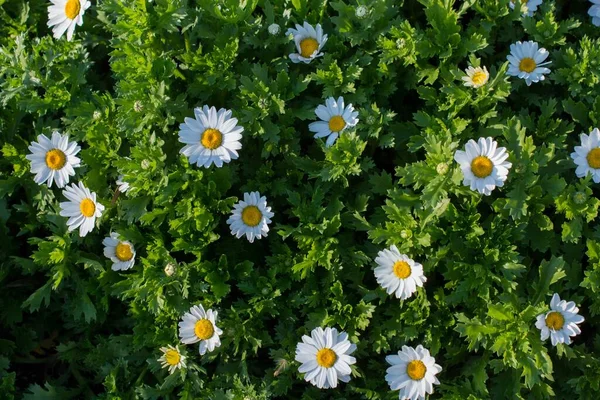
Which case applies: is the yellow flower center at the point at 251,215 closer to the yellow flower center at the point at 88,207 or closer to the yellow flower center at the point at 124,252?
the yellow flower center at the point at 124,252

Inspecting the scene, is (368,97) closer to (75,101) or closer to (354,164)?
(354,164)

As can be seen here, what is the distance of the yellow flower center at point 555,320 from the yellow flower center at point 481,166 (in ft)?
2.97

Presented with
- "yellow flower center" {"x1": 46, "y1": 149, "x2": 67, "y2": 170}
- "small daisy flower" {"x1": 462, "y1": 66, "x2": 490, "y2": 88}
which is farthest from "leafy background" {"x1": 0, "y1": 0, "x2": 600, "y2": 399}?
"yellow flower center" {"x1": 46, "y1": 149, "x2": 67, "y2": 170}

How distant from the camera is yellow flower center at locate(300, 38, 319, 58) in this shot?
452cm

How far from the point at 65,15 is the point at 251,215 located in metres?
1.87

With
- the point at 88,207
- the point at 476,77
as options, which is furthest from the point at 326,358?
the point at 476,77

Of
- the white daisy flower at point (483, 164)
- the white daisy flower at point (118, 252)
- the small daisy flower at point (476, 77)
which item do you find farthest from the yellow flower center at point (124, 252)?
the small daisy flower at point (476, 77)

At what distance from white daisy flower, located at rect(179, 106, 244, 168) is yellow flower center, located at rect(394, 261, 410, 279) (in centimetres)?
116

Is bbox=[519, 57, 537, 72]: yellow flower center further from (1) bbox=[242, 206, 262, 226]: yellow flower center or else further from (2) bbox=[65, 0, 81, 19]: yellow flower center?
(2) bbox=[65, 0, 81, 19]: yellow flower center

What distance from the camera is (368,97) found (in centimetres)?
456

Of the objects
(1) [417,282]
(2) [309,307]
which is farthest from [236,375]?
(1) [417,282]

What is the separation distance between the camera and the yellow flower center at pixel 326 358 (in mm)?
4129

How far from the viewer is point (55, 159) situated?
4.44m

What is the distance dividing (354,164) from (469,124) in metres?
0.89
